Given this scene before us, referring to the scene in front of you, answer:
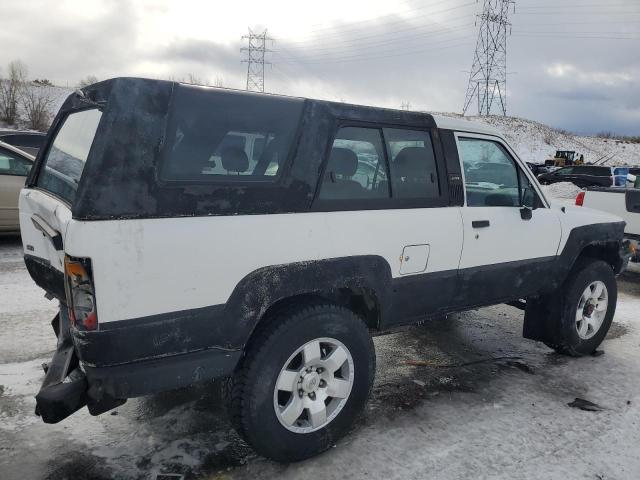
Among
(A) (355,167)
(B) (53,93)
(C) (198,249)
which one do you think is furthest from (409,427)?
(B) (53,93)

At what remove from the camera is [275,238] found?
8.77 feet

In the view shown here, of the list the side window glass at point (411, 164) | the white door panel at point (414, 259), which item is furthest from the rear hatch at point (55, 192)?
the white door panel at point (414, 259)

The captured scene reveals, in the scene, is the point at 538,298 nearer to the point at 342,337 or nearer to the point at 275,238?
the point at 342,337

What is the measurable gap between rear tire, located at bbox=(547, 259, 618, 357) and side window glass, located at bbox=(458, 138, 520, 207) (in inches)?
42.3

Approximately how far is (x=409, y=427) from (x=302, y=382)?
915 millimetres

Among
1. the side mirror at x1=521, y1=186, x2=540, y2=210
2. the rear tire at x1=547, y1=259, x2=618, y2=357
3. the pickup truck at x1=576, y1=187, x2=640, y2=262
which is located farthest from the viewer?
the pickup truck at x1=576, y1=187, x2=640, y2=262

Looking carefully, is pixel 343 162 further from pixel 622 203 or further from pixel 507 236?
pixel 622 203

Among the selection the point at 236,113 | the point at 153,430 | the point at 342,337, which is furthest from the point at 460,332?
the point at 236,113

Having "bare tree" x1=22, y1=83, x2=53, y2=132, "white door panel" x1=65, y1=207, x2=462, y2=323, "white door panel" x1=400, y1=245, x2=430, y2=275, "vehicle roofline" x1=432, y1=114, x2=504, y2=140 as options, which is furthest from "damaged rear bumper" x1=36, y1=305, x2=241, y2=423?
"bare tree" x1=22, y1=83, x2=53, y2=132

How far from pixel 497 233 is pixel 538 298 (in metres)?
1.16

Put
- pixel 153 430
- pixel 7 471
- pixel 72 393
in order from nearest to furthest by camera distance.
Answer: pixel 72 393
pixel 7 471
pixel 153 430

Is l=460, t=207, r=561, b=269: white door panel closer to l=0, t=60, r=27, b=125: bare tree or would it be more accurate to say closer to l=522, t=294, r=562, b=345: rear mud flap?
l=522, t=294, r=562, b=345: rear mud flap

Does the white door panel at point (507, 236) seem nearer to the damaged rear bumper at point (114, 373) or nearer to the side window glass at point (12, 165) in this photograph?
the damaged rear bumper at point (114, 373)

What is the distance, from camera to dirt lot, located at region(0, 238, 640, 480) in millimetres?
2861
